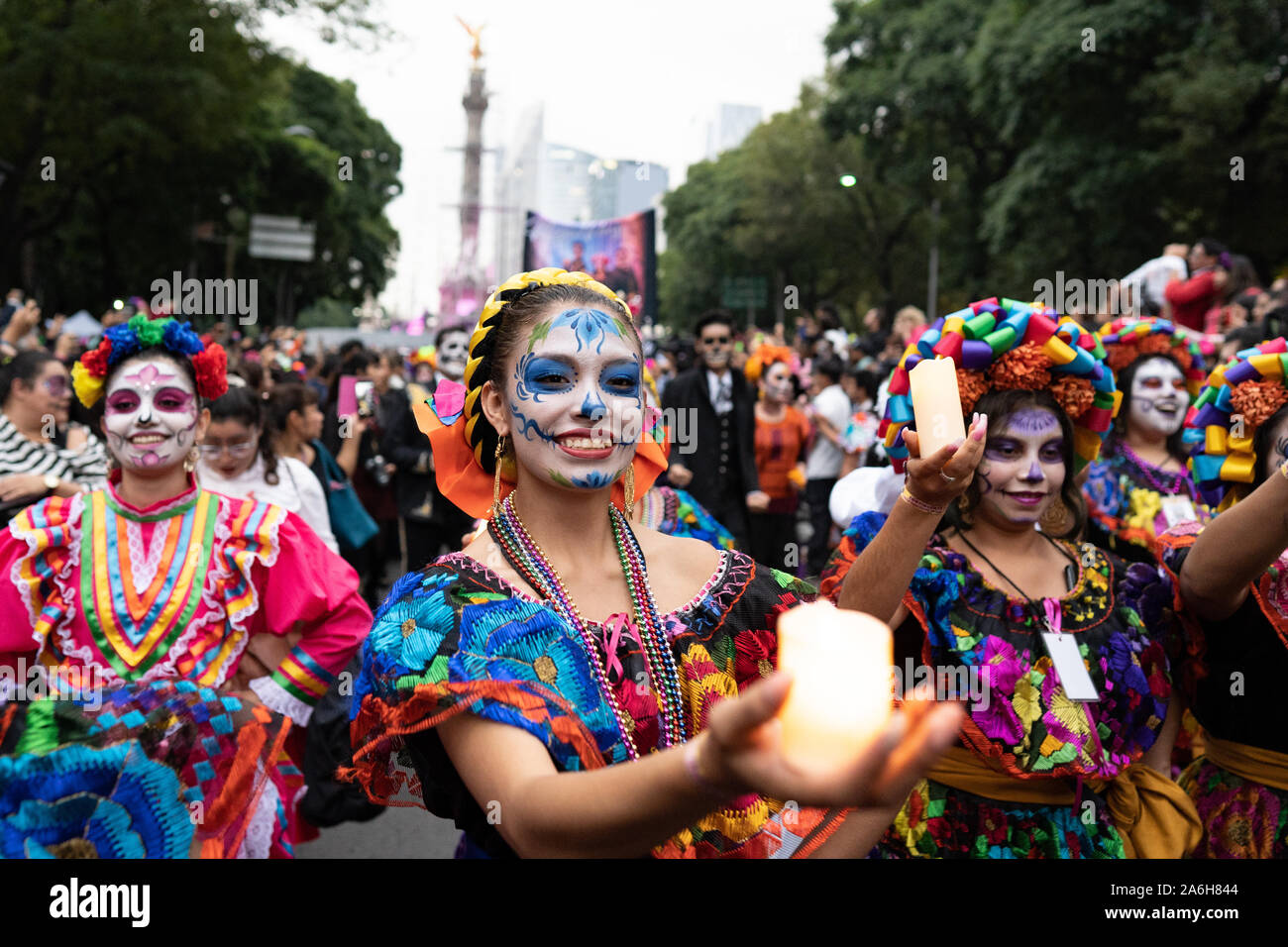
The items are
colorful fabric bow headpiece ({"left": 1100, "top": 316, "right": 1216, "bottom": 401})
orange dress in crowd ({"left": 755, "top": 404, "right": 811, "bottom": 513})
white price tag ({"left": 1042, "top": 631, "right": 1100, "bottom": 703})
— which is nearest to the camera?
white price tag ({"left": 1042, "top": 631, "right": 1100, "bottom": 703})

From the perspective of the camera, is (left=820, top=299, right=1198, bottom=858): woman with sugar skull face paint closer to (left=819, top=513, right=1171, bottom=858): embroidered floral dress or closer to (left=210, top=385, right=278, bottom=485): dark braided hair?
(left=819, top=513, right=1171, bottom=858): embroidered floral dress

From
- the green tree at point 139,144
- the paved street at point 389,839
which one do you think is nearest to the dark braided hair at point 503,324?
the paved street at point 389,839

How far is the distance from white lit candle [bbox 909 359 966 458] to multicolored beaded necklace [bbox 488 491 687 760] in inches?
26.3

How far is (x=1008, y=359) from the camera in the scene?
3383 mm

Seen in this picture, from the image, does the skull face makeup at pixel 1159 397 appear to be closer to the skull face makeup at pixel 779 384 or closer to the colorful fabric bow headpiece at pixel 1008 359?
the colorful fabric bow headpiece at pixel 1008 359

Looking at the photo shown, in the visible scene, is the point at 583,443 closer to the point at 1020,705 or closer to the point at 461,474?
the point at 461,474

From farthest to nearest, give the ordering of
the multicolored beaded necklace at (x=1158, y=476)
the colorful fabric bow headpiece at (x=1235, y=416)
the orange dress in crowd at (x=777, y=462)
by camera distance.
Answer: the orange dress in crowd at (x=777, y=462) < the multicolored beaded necklace at (x=1158, y=476) < the colorful fabric bow headpiece at (x=1235, y=416)

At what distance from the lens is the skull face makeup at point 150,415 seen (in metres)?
3.80

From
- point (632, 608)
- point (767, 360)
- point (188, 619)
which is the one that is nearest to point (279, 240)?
point (767, 360)

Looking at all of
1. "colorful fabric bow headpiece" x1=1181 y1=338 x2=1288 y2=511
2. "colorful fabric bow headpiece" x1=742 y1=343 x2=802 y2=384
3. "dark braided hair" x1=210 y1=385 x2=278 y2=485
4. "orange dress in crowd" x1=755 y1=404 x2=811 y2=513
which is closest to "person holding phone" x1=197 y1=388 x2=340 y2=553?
"dark braided hair" x1=210 y1=385 x2=278 y2=485

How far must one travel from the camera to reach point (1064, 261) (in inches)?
958

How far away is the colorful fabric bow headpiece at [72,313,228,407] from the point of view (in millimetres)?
3965
